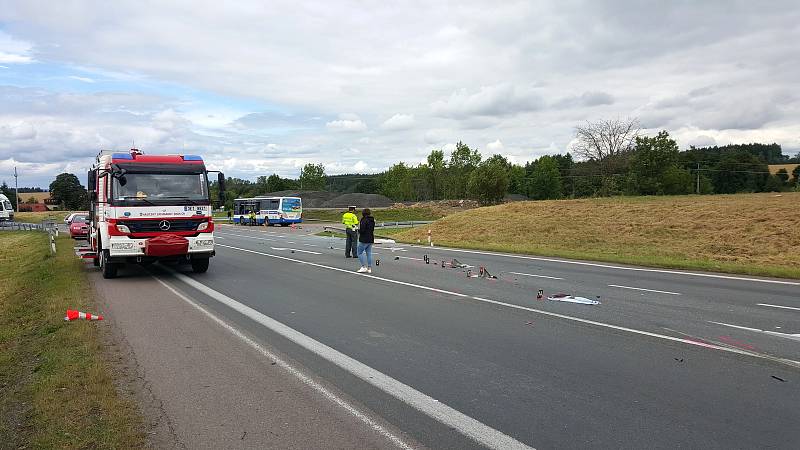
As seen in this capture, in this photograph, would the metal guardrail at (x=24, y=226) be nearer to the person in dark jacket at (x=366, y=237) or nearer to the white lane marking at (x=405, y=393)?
the person in dark jacket at (x=366, y=237)

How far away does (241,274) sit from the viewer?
15758mm

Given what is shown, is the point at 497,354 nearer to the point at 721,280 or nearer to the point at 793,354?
the point at 793,354

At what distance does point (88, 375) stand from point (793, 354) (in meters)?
8.07

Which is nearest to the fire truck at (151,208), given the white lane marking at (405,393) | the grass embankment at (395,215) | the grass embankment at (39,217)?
the white lane marking at (405,393)

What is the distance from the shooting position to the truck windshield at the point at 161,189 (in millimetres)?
13789

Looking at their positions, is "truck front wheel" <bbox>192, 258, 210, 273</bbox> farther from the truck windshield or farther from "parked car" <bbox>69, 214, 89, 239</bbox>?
"parked car" <bbox>69, 214, 89, 239</bbox>

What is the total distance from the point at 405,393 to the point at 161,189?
1089cm

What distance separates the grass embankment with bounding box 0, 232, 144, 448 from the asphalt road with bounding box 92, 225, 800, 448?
141 centimetres

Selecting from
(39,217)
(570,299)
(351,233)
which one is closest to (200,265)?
(351,233)

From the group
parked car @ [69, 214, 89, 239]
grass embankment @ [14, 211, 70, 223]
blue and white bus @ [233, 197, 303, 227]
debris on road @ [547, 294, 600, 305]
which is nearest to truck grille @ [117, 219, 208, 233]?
debris on road @ [547, 294, 600, 305]

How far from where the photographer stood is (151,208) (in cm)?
1399

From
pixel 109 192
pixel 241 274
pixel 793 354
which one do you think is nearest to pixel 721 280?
pixel 793 354

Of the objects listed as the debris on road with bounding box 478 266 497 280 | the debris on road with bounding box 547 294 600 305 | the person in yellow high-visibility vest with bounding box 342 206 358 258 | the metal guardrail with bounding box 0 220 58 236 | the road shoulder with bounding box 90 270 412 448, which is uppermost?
the person in yellow high-visibility vest with bounding box 342 206 358 258

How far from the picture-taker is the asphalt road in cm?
465
